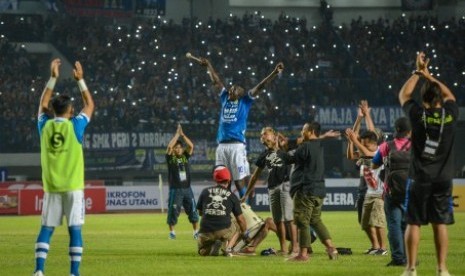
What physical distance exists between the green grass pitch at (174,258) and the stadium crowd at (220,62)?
23.5 m

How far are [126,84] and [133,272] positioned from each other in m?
41.8

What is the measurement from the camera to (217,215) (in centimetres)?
1938

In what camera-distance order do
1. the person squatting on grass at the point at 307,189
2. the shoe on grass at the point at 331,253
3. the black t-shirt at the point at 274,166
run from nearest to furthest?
the person squatting on grass at the point at 307,189
the shoe on grass at the point at 331,253
the black t-shirt at the point at 274,166

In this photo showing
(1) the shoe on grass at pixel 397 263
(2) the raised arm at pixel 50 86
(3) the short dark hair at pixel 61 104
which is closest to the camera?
(3) the short dark hair at pixel 61 104

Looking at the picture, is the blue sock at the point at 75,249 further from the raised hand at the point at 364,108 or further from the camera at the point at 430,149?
the raised hand at the point at 364,108

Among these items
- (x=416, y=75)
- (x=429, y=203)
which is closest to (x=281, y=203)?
(x=429, y=203)

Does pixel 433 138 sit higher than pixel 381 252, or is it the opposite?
pixel 433 138

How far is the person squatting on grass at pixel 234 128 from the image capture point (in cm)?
2114

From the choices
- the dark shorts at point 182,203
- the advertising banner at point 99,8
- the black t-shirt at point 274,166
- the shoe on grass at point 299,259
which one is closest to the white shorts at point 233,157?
the black t-shirt at point 274,166

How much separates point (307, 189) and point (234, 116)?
4152 mm

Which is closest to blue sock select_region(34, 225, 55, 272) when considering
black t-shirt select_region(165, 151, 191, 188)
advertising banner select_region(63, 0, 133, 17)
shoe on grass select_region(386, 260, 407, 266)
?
shoe on grass select_region(386, 260, 407, 266)

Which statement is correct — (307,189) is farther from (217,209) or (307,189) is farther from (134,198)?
(134,198)

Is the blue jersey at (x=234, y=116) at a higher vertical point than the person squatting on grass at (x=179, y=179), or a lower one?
higher

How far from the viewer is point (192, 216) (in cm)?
2731
